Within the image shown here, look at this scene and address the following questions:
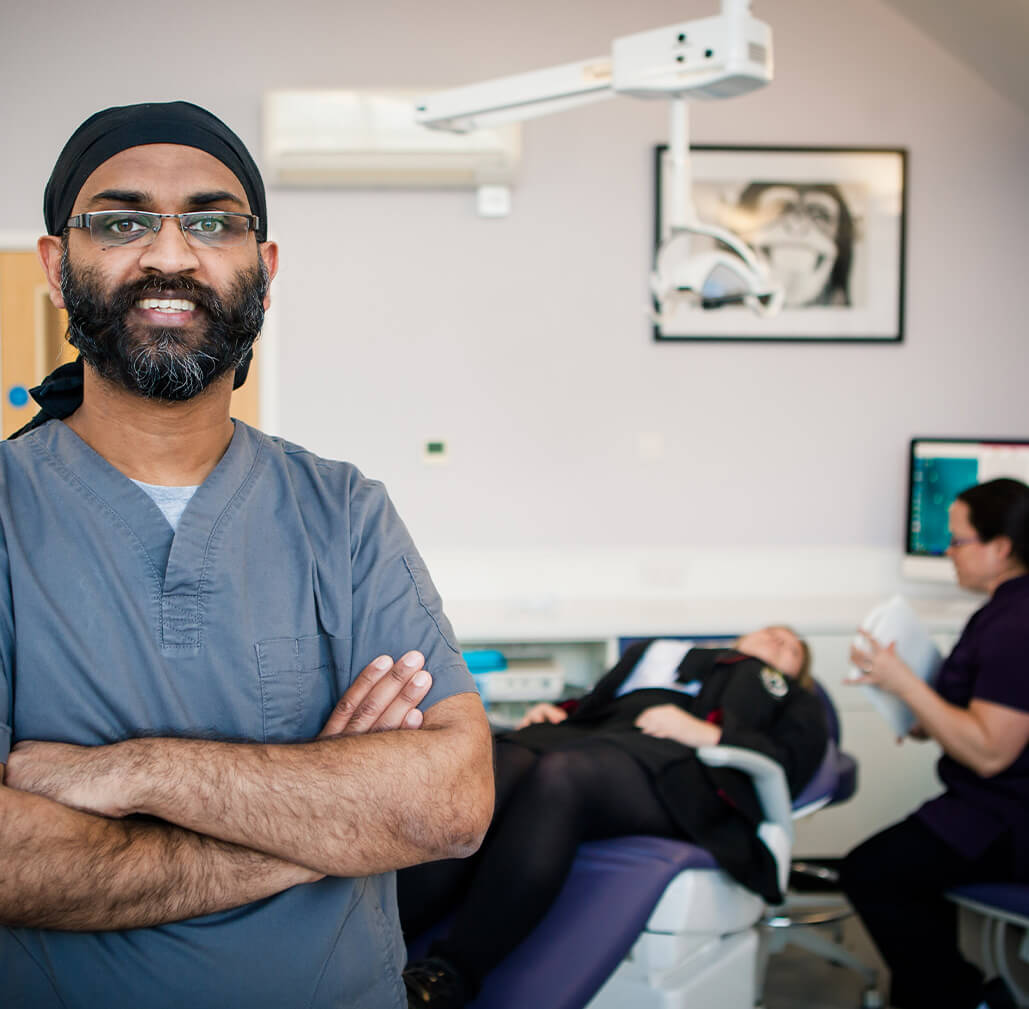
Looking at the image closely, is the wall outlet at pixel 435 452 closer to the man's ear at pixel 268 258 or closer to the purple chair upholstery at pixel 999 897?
the purple chair upholstery at pixel 999 897

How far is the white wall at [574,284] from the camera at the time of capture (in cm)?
361

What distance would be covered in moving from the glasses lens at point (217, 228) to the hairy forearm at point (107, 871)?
599 mm

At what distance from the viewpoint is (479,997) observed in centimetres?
189

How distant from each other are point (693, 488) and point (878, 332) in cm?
84

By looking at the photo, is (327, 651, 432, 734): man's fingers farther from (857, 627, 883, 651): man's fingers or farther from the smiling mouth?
(857, 627, 883, 651): man's fingers

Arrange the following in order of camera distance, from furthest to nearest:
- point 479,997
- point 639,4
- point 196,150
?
point 639,4, point 479,997, point 196,150

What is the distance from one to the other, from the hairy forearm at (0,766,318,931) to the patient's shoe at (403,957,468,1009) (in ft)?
2.68

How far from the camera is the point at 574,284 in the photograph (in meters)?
3.75

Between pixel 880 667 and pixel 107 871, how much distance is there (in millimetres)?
1885

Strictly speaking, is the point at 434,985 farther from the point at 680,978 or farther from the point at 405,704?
the point at 405,704

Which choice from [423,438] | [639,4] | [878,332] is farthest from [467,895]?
[639,4]

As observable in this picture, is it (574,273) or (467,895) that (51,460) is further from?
(574,273)

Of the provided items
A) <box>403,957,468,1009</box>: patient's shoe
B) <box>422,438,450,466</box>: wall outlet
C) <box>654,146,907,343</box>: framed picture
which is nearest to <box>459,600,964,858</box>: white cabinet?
<box>422,438,450,466</box>: wall outlet

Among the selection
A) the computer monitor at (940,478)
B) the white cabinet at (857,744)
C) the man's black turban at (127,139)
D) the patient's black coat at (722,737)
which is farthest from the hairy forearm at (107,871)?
the computer monitor at (940,478)
